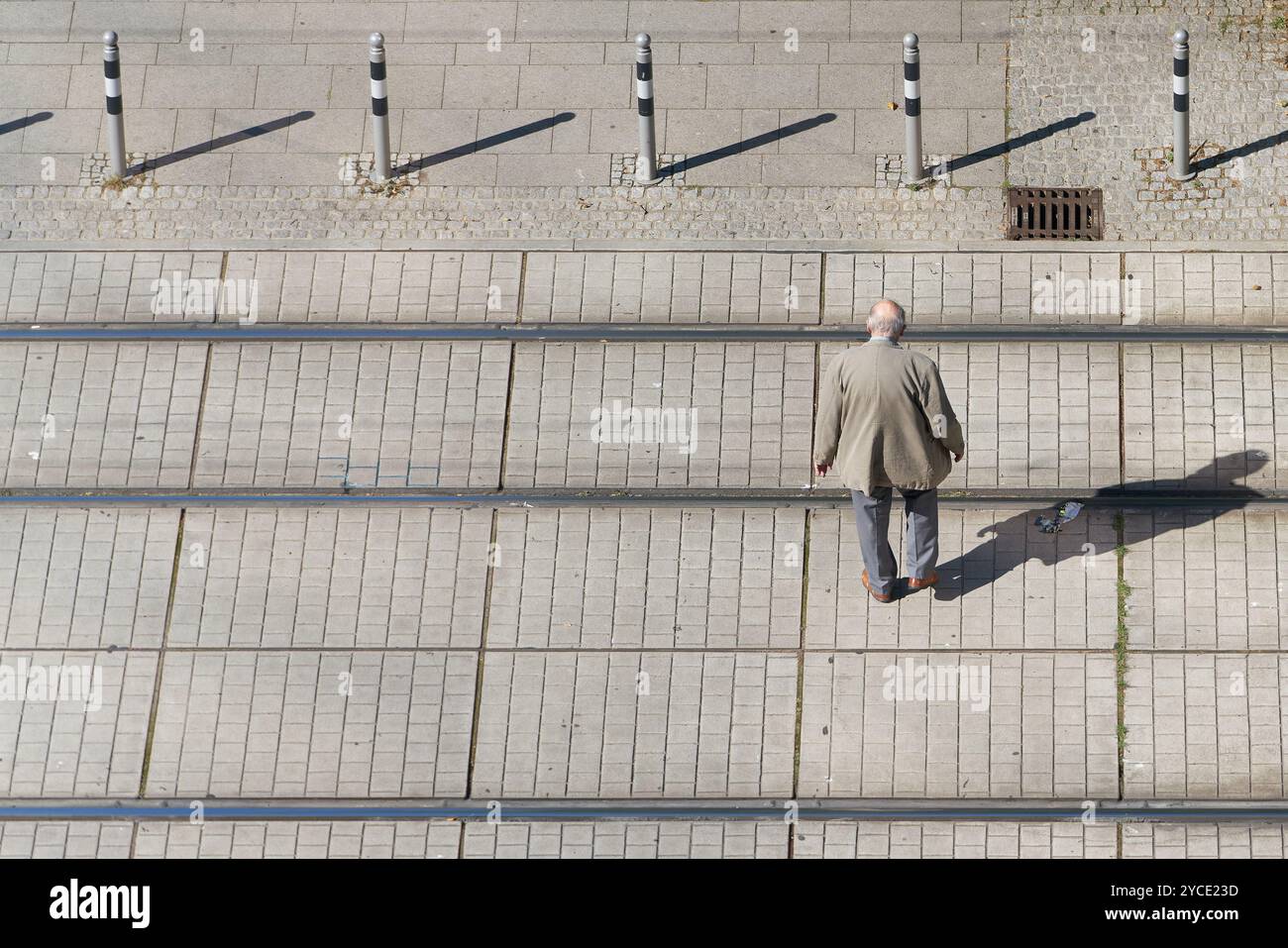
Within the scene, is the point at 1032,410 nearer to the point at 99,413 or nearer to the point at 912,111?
the point at 912,111

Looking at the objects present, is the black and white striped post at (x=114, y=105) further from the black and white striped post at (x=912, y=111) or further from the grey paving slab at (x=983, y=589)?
the grey paving slab at (x=983, y=589)

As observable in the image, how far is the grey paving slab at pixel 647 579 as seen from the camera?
10.8 m

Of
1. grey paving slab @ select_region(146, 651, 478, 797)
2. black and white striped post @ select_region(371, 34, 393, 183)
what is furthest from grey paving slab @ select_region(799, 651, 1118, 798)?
black and white striped post @ select_region(371, 34, 393, 183)

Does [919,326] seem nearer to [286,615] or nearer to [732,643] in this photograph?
[732,643]

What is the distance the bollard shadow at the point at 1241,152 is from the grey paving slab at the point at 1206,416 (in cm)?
151

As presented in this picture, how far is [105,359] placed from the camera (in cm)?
1167

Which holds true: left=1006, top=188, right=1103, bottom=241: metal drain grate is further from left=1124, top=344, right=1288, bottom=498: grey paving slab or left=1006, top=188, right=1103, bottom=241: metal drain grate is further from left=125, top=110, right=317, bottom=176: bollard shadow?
left=125, top=110, right=317, bottom=176: bollard shadow

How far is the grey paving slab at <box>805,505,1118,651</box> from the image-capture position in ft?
35.3

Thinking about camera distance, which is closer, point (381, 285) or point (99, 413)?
point (99, 413)

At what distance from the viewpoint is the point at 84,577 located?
11117mm

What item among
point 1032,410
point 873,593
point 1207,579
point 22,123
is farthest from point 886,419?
point 22,123

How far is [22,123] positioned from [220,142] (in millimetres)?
1572

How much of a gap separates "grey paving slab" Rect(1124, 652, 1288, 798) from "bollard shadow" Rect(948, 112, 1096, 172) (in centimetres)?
387
